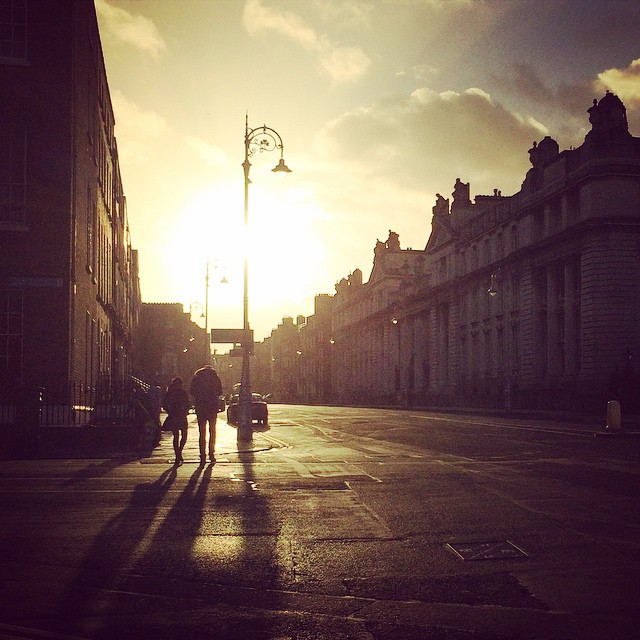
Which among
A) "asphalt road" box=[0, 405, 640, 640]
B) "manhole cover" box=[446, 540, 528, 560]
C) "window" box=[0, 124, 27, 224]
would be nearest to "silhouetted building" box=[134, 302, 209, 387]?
"window" box=[0, 124, 27, 224]

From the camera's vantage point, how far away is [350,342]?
119 metres

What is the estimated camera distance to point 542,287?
5675 centimetres

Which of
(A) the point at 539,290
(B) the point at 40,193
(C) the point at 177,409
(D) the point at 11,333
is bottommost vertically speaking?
(C) the point at 177,409

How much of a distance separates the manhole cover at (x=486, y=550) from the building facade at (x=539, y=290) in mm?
→ 37759

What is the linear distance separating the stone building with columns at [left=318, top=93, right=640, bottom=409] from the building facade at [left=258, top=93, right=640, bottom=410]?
0.08 metres

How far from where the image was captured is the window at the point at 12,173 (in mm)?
20750

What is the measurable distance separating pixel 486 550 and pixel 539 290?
→ 5157 centimetres

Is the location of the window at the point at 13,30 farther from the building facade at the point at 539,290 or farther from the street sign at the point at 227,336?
the building facade at the point at 539,290

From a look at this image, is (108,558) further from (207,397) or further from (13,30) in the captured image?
(13,30)

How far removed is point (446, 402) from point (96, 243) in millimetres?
46599

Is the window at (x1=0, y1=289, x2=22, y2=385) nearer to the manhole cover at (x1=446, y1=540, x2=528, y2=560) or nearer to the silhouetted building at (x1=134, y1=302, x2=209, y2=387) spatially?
the manhole cover at (x1=446, y1=540, x2=528, y2=560)

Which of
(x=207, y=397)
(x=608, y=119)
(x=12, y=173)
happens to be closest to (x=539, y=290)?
(x=608, y=119)

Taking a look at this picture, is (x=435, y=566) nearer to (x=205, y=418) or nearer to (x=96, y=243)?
(x=205, y=418)

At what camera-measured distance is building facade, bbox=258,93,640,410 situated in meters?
47.3
